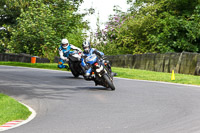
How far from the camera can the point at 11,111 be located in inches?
392

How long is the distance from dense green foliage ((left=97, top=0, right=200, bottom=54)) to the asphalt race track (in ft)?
60.6

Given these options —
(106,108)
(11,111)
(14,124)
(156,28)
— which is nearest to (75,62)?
(106,108)

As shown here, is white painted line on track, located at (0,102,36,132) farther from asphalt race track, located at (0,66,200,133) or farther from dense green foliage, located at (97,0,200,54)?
dense green foliage, located at (97,0,200,54)

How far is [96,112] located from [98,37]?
27958 mm

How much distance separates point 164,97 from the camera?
1300 centimetres

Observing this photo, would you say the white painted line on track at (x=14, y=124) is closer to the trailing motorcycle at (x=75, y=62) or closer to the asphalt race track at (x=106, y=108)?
the asphalt race track at (x=106, y=108)

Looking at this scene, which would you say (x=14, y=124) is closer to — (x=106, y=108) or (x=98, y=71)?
(x=106, y=108)

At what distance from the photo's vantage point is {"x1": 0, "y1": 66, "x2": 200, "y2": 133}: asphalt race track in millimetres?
8023

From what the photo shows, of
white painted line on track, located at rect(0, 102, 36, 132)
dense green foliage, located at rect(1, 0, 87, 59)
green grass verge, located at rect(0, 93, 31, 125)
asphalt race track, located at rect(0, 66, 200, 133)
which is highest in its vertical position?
dense green foliage, located at rect(1, 0, 87, 59)

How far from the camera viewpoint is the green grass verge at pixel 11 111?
9131 mm

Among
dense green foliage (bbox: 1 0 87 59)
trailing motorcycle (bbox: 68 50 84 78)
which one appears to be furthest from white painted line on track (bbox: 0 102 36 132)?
dense green foliage (bbox: 1 0 87 59)

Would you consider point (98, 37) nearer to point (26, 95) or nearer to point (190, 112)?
point (26, 95)

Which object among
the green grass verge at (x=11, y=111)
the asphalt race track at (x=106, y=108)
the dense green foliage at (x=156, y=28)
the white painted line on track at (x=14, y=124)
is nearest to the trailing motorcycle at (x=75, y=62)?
the asphalt race track at (x=106, y=108)

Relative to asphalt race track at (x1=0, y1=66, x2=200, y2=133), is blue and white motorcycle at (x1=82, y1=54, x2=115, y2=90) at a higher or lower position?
higher
